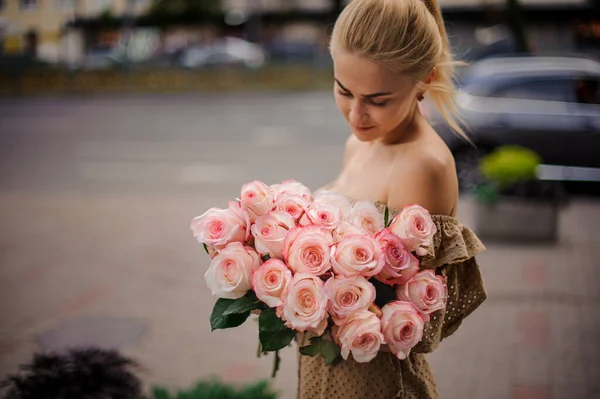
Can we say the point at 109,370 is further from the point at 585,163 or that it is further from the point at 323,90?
the point at 323,90

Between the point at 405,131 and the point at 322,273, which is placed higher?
the point at 405,131

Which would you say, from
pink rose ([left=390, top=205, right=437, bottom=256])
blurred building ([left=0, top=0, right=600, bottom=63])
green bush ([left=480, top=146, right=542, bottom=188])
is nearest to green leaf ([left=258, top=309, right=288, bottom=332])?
pink rose ([left=390, top=205, right=437, bottom=256])

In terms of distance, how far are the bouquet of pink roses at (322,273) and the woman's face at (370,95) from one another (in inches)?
10.1

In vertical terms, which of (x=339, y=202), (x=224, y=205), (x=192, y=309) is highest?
(x=339, y=202)

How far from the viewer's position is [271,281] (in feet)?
5.10

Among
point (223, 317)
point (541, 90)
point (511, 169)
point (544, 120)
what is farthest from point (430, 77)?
point (541, 90)

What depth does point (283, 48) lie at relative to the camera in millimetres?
32469

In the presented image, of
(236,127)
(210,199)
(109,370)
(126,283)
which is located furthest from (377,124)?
(236,127)

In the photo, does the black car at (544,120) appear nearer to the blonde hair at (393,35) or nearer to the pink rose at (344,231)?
the blonde hair at (393,35)

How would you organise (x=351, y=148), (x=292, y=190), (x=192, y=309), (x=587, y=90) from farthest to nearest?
(x=587, y=90) → (x=192, y=309) → (x=351, y=148) → (x=292, y=190)

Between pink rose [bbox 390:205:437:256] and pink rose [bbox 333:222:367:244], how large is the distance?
80 millimetres

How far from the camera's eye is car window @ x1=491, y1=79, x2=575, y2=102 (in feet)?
27.7

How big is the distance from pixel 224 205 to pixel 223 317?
21.3ft

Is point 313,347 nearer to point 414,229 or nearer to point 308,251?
point 308,251
